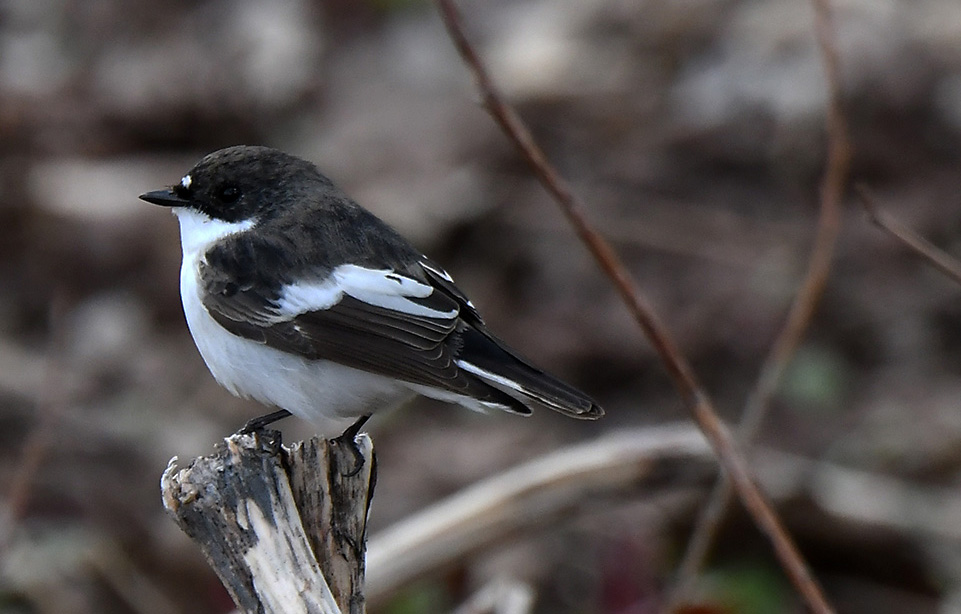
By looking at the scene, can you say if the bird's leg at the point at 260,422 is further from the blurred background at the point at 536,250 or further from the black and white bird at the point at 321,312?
the blurred background at the point at 536,250

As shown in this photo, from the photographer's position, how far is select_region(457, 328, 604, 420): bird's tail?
3367 millimetres

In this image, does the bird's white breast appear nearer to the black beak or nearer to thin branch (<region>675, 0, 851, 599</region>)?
the black beak

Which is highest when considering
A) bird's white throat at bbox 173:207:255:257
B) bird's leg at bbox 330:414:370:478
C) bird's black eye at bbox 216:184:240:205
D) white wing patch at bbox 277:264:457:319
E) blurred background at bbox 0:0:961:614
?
blurred background at bbox 0:0:961:614

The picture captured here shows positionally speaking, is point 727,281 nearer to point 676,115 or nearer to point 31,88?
point 676,115

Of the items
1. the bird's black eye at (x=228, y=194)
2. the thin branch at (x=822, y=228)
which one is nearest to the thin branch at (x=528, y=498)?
the thin branch at (x=822, y=228)

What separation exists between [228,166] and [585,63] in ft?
21.9

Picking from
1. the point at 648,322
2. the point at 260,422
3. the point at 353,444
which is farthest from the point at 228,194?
the point at 648,322

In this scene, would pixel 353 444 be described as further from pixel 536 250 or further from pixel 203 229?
pixel 536 250

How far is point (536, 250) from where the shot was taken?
8273 mm

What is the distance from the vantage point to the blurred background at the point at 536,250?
19.4ft

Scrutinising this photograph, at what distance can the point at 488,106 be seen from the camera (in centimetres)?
324

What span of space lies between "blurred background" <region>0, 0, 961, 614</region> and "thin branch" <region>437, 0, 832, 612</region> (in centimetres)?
130

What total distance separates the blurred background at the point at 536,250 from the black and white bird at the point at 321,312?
33.2 inches

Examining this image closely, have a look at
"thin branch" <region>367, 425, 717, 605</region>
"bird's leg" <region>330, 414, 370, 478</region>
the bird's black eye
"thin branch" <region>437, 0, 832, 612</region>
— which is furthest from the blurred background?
"thin branch" <region>437, 0, 832, 612</region>
